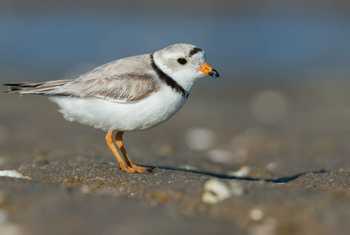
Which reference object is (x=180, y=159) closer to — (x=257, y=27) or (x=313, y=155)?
(x=313, y=155)

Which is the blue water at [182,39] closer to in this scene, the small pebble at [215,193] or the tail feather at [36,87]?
the tail feather at [36,87]

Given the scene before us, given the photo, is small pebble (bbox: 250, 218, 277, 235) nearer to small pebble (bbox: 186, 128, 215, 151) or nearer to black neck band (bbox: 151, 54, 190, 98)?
black neck band (bbox: 151, 54, 190, 98)

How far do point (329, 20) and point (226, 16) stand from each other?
11.2 feet

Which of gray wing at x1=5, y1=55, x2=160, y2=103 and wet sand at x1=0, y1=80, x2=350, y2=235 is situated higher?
gray wing at x1=5, y1=55, x2=160, y2=103

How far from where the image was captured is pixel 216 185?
543 centimetres

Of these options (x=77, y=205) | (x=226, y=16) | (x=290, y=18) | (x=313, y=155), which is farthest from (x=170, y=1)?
(x=77, y=205)

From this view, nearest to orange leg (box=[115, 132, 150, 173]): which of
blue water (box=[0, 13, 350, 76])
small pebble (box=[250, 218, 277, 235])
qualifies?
small pebble (box=[250, 218, 277, 235])

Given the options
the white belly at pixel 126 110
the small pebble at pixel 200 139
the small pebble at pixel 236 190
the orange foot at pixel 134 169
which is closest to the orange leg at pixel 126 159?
the orange foot at pixel 134 169

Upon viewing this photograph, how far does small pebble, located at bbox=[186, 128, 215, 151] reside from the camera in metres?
10.9

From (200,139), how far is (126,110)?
4833 mm

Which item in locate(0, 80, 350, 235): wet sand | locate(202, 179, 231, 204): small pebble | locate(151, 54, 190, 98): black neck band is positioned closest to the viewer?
locate(0, 80, 350, 235): wet sand

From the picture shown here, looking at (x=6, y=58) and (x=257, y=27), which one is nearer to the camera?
(x=6, y=58)

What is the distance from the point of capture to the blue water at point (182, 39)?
19.0 m

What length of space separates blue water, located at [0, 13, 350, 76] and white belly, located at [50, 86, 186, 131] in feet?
36.1
